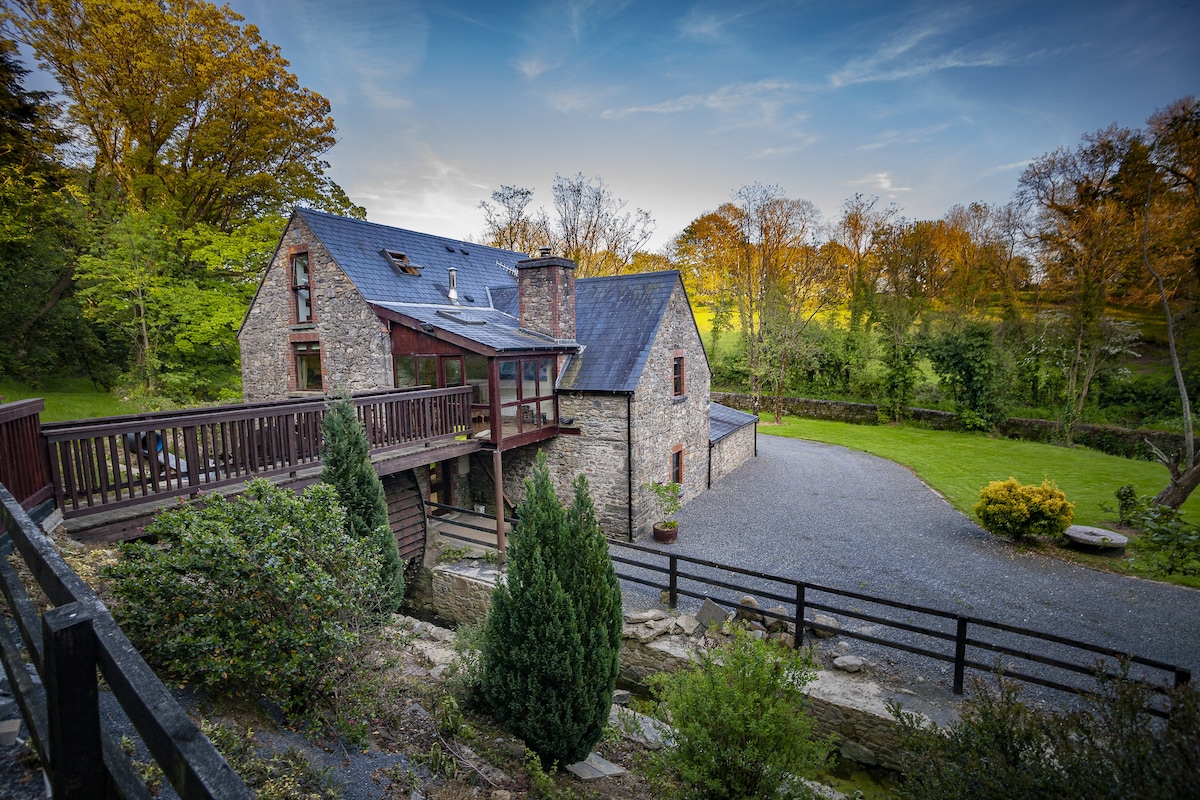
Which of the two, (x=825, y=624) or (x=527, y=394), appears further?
(x=527, y=394)

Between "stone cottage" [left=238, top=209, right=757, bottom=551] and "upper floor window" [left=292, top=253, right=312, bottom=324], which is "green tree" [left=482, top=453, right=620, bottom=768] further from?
"upper floor window" [left=292, top=253, right=312, bottom=324]

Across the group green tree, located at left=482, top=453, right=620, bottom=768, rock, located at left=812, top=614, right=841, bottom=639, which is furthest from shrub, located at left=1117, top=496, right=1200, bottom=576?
green tree, located at left=482, top=453, right=620, bottom=768

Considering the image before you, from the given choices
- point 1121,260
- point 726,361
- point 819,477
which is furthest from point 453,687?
point 726,361

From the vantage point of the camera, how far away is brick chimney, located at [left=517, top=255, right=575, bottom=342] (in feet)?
45.7

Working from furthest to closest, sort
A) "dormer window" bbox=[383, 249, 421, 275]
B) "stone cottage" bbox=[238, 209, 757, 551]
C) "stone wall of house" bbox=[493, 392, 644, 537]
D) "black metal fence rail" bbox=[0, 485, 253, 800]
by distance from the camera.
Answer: "dormer window" bbox=[383, 249, 421, 275]
"stone wall of house" bbox=[493, 392, 644, 537]
"stone cottage" bbox=[238, 209, 757, 551]
"black metal fence rail" bbox=[0, 485, 253, 800]

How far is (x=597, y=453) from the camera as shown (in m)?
13.6

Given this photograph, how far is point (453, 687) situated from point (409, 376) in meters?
8.24

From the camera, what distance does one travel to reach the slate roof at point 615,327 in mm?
13492

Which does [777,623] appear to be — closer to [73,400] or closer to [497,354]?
[497,354]

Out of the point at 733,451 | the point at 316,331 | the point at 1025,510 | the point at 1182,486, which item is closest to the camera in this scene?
the point at 1025,510

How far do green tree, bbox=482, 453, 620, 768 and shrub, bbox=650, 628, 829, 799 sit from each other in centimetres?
119

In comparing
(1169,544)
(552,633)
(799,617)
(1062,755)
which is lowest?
(799,617)

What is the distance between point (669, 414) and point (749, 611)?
686cm

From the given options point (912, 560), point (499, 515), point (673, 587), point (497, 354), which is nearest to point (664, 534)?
point (673, 587)
